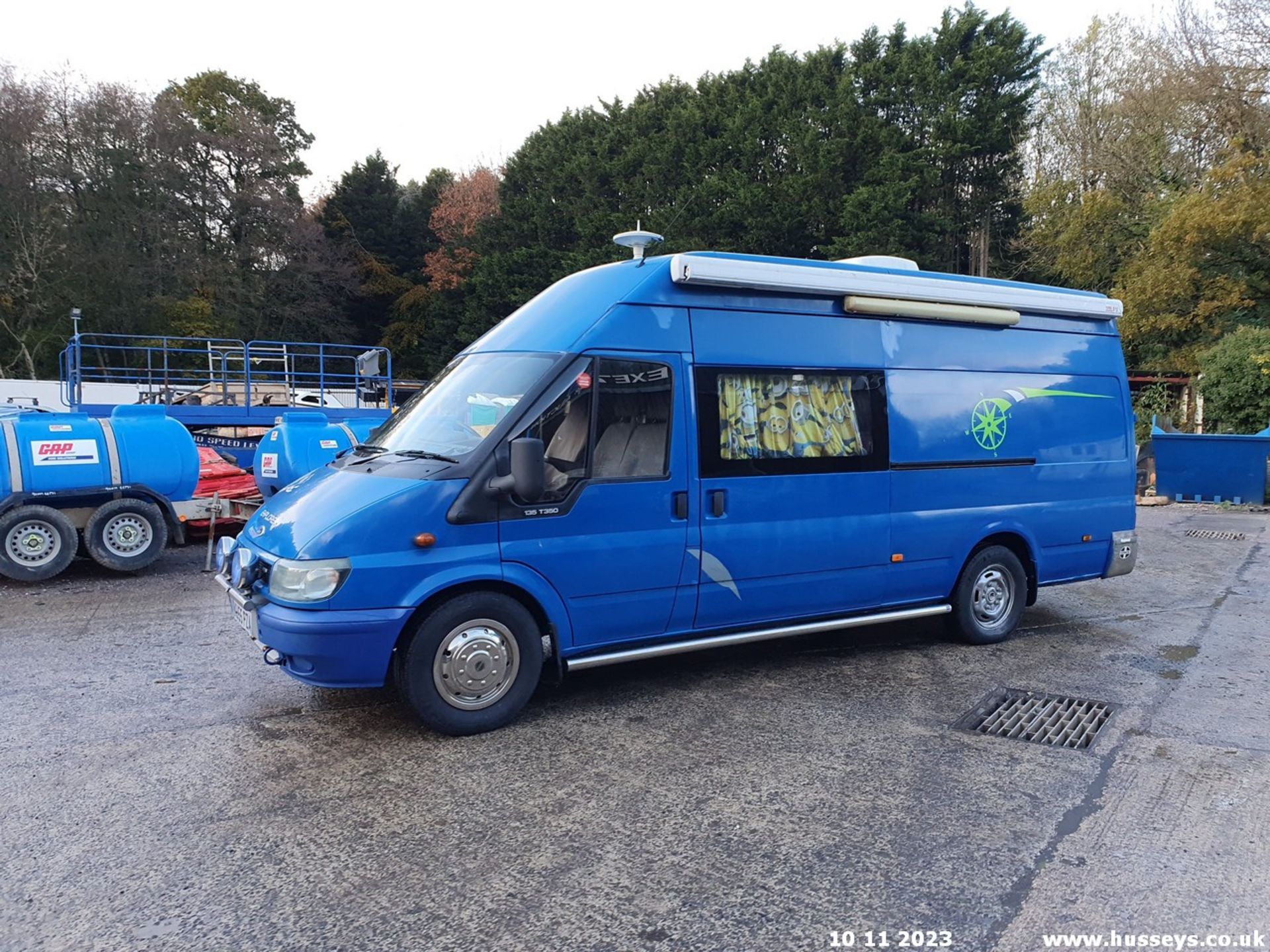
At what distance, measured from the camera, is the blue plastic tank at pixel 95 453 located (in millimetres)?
8789

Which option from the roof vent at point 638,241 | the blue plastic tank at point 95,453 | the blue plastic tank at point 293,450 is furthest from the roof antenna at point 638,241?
the blue plastic tank at point 95,453

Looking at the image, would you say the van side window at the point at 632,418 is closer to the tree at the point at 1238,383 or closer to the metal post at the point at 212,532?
the metal post at the point at 212,532

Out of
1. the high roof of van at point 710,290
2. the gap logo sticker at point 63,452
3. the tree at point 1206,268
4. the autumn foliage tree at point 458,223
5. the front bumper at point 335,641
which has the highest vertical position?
the autumn foliage tree at point 458,223

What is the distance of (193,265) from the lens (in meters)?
35.3

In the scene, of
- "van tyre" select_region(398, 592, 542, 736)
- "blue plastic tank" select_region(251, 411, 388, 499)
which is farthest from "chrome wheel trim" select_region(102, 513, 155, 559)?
"van tyre" select_region(398, 592, 542, 736)

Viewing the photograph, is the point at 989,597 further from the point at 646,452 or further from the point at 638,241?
the point at 638,241

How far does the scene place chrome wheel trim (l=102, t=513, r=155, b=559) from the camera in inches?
364

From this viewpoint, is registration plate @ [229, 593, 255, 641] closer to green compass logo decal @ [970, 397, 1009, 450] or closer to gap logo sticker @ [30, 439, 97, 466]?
green compass logo decal @ [970, 397, 1009, 450]

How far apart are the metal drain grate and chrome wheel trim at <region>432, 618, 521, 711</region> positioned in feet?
8.24

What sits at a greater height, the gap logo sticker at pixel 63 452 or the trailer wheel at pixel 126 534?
the gap logo sticker at pixel 63 452

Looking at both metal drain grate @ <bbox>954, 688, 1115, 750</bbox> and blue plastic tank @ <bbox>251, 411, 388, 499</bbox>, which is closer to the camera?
metal drain grate @ <bbox>954, 688, 1115, 750</bbox>

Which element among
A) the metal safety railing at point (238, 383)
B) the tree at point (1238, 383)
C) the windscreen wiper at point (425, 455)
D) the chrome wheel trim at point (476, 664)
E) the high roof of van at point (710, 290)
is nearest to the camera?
the chrome wheel trim at point (476, 664)

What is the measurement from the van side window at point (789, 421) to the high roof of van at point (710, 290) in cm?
44

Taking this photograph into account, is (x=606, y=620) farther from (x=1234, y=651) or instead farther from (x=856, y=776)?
(x=1234, y=651)
